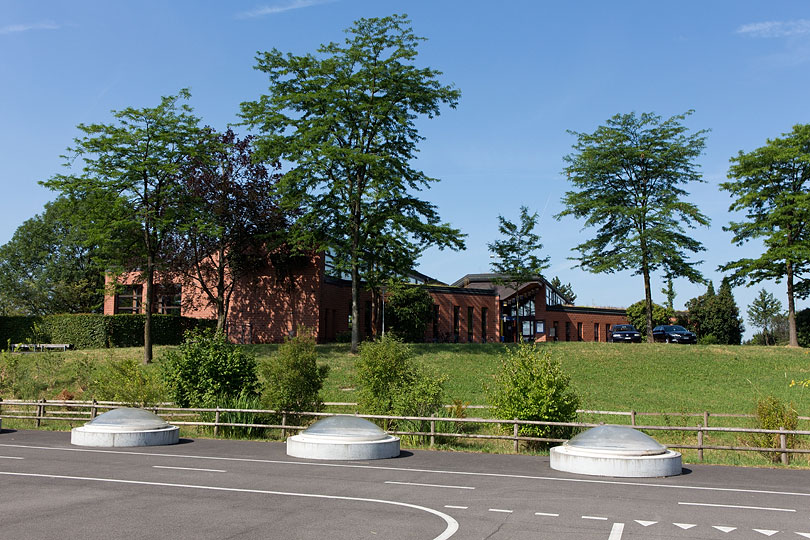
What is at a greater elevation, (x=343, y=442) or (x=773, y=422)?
(x=773, y=422)

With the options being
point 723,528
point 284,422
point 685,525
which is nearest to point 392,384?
point 284,422

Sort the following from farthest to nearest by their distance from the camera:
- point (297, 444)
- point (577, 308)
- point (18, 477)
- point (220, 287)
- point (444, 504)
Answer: point (577, 308)
point (220, 287)
point (297, 444)
point (18, 477)
point (444, 504)

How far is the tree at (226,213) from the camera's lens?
3966 cm

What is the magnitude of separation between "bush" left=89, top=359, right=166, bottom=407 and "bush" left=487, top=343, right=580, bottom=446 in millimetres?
11841

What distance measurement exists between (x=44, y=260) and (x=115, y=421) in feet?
211

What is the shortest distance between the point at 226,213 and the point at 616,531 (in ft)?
113

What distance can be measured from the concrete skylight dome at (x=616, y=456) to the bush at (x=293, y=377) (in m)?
8.54

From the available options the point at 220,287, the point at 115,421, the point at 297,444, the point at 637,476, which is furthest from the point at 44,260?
the point at 637,476

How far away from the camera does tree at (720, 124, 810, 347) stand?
4194 cm

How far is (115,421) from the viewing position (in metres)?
18.5

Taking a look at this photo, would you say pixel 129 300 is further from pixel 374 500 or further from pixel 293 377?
pixel 374 500

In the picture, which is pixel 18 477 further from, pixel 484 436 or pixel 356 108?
pixel 356 108

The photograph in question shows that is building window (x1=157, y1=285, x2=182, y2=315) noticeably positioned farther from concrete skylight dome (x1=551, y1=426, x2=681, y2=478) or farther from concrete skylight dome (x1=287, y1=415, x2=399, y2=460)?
concrete skylight dome (x1=551, y1=426, x2=681, y2=478)

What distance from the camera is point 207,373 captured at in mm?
22312
